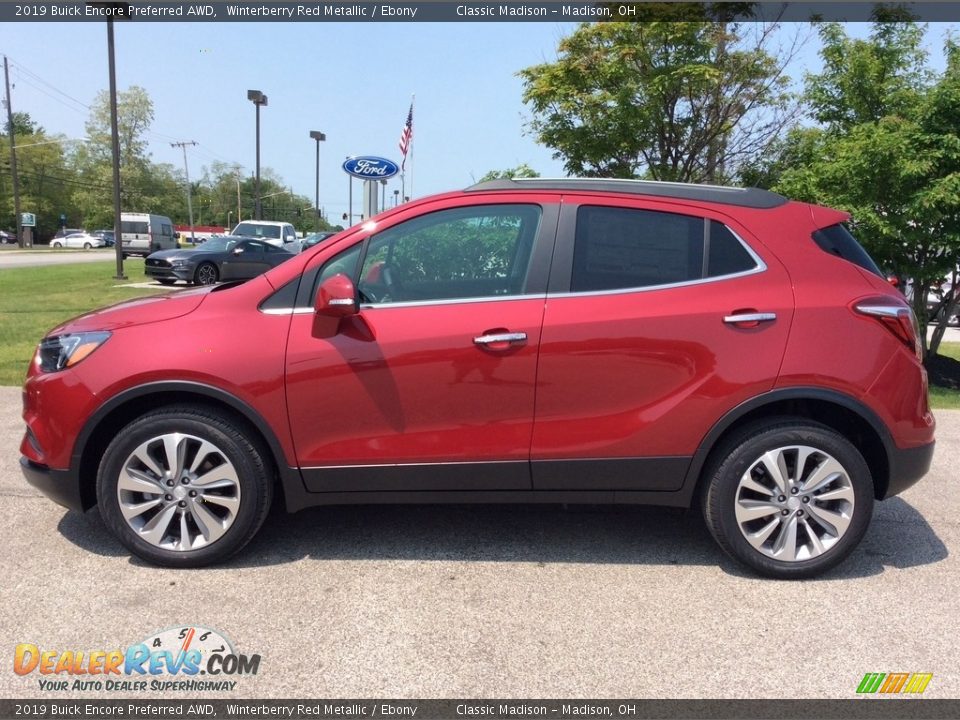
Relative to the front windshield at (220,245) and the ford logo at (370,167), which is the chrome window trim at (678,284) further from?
the front windshield at (220,245)

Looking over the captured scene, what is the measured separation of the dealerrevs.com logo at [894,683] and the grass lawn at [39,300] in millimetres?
7679

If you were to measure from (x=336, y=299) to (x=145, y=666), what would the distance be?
5.27 feet

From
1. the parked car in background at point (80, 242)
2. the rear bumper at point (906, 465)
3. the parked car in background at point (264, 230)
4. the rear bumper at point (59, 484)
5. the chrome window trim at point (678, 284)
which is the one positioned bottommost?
the parked car in background at point (80, 242)

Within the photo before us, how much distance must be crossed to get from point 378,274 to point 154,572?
1748 millimetres

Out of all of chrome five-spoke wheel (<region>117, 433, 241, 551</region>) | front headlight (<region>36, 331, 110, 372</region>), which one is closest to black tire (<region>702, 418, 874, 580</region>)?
chrome five-spoke wheel (<region>117, 433, 241, 551</region>)

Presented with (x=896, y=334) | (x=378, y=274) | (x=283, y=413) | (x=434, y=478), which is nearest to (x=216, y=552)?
(x=283, y=413)

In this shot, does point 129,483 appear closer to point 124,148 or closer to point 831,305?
point 831,305

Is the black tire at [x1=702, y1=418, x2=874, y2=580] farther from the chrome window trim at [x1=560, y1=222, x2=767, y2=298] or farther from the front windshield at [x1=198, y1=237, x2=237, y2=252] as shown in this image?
the front windshield at [x1=198, y1=237, x2=237, y2=252]

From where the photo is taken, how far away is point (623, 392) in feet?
11.3

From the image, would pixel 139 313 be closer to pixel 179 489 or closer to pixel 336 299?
pixel 179 489

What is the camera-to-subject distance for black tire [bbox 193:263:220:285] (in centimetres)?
1889

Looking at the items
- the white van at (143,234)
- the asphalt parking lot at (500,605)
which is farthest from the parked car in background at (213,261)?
the white van at (143,234)

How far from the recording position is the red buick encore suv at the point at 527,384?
342 cm

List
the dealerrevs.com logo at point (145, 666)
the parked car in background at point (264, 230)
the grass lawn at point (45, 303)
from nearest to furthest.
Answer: the dealerrevs.com logo at point (145, 666) < the grass lawn at point (45, 303) < the parked car in background at point (264, 230)
